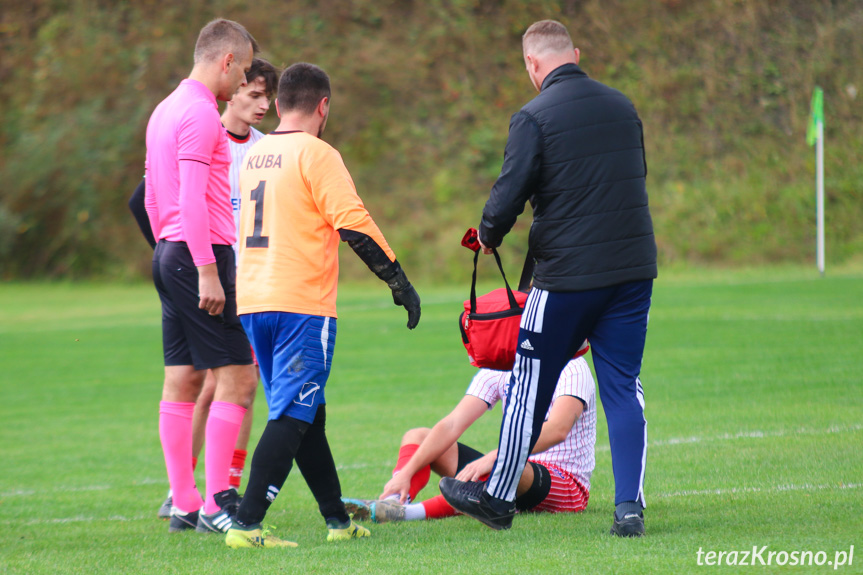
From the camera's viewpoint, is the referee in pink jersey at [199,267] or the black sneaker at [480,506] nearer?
the black sneaker at [480,506]

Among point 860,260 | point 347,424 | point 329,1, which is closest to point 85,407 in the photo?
point 347,424

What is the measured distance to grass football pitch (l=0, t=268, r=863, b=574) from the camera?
12.9 ft

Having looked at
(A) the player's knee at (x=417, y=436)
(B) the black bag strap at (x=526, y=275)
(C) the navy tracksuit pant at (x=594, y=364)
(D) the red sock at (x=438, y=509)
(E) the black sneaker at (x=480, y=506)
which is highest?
(B) the black bag strap at (x=526, y=275)

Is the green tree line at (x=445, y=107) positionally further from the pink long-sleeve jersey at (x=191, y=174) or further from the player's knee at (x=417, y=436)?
the pink long-sleeve jersey at (x=191, y=174)

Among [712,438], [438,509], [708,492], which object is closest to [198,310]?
[438,509]

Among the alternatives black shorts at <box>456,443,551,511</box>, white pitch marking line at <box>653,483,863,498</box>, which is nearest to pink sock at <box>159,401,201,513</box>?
black shorts at <box>456,443,551,511</box>

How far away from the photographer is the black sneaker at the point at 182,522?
4.89 m

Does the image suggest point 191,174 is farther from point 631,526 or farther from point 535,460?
point 631,526

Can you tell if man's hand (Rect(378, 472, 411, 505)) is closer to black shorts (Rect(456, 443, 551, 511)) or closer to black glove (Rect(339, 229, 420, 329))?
black shorts (Rect(456, 443, 551, 511))

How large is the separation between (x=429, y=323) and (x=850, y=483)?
1013 cm

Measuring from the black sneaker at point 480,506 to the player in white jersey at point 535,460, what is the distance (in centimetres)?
31

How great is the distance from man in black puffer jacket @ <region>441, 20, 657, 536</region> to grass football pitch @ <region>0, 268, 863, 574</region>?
463mm

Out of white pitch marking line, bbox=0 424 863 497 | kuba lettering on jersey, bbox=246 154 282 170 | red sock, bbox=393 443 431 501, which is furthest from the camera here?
white pitch marking line, bbox=0 424 863 497
